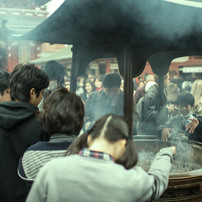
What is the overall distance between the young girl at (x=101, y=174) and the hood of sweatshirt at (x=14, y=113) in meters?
0.46

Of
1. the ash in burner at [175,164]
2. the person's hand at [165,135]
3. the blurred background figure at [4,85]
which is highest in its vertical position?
the blurred background figure at [4,85]

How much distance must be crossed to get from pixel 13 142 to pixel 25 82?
323 millimetres

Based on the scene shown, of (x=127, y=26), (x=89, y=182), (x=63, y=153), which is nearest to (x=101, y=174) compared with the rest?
(x=89, y=182)

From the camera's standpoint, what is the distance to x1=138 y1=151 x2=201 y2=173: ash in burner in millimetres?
2596

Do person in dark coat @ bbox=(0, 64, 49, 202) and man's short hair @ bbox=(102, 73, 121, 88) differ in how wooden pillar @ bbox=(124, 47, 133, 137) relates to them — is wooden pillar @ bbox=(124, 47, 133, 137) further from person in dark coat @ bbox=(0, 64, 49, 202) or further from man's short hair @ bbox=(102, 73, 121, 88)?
man's short hair @ bbox=(102, 73, 121, 88)

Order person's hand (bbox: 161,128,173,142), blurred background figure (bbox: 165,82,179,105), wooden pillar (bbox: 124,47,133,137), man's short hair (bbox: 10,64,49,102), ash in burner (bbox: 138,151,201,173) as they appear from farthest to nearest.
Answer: blurred background figure (bbox: 165,82,179,105) < person's hand (bbox: 161,128,173,142) < ash in burner (bbox: 138,151,201,173) < wooden pillar (bbox: 124,47,133,137) < man's short hair (bbox: 10,64,49,102)

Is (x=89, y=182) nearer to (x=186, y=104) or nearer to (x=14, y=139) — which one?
(x=14, y=139)

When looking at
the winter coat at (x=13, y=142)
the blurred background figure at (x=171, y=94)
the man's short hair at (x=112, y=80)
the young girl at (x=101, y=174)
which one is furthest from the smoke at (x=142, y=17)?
the blurred background figure at (x=171, y=94)

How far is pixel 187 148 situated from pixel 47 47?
1883cm

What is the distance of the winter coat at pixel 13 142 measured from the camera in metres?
1.42

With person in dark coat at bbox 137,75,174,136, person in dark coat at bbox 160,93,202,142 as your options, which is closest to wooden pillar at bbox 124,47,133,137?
person in dark coat at bbox 160,93,202,142

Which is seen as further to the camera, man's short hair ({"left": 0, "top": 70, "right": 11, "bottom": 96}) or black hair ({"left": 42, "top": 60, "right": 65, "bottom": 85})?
black hair ({"left": 42, "top": 60, "right": 65, "bottom": 85})

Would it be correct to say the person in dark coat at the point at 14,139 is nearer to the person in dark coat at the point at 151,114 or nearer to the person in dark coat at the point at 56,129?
the person in dark coat at the point at 56,129

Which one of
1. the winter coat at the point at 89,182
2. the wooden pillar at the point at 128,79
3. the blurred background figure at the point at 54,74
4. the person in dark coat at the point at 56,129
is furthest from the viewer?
the blurred background figure at the point at 54,74
